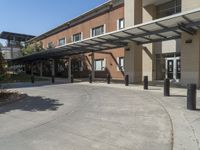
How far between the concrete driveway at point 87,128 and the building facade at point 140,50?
31.9 feet

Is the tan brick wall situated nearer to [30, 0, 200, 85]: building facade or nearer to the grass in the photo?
[30, 0, 200, 85]: building facade

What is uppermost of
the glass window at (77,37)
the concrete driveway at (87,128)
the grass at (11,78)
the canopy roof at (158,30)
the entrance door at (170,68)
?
the glass window at (77,37)

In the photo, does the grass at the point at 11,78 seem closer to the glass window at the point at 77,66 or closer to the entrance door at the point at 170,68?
the glass window at the point at 77,66

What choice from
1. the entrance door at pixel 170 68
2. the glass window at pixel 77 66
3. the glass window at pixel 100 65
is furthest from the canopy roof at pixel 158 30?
the glass window at pixel 77 66

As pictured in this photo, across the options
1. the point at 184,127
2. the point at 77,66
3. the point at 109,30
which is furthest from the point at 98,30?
the point at 184,127

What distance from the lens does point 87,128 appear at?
6.90 m

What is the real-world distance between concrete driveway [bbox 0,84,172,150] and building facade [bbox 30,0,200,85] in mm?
9723

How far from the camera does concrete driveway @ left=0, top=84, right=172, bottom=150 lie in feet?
18.1

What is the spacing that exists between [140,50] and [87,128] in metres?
18.7

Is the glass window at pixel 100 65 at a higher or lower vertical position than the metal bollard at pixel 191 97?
higher

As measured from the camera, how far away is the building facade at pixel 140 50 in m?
18.2

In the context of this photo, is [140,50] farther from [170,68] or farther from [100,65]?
[100,65]

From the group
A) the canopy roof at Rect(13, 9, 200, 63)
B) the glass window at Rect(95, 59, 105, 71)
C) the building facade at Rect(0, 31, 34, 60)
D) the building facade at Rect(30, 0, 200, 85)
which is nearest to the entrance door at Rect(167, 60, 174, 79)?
the building facade at Rect(30, 0, 200, 85)

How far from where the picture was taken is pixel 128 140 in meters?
5.73
